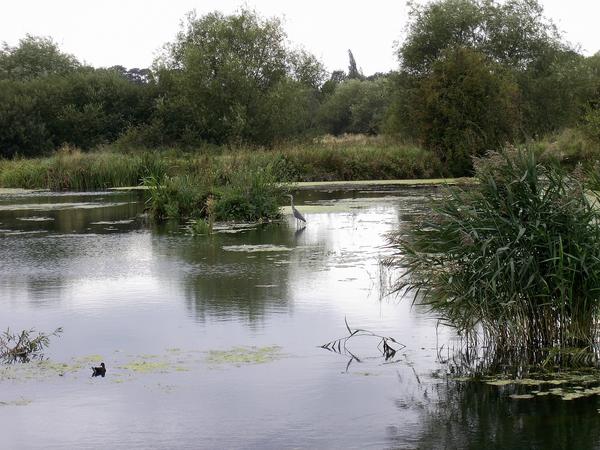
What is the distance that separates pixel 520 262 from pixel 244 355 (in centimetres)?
214

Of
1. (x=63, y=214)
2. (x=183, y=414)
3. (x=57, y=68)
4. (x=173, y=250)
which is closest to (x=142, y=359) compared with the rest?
(x=183, y=414)

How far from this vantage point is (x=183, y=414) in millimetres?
5648

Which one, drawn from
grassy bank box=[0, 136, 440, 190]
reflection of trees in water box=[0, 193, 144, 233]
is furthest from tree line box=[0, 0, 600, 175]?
reflection of trees in water box=[0, 193, 144, 233]

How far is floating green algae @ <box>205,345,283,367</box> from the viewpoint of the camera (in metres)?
6.79

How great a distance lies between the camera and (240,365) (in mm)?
6707

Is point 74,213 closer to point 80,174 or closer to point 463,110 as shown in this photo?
point 80,174

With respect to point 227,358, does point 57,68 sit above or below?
above

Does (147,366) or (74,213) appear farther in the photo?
(74,213)

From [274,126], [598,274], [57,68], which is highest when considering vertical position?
[57,68]

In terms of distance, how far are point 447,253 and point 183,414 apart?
2.38 metres

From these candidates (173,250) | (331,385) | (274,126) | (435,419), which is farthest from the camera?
(274,126)

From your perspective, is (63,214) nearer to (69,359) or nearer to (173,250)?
(173,250)

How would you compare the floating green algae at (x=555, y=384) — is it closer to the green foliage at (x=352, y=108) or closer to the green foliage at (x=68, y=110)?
the green foliage at (x=68, y=110)

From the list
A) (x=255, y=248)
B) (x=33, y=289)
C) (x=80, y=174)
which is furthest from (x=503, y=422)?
(x=80, y=174)
